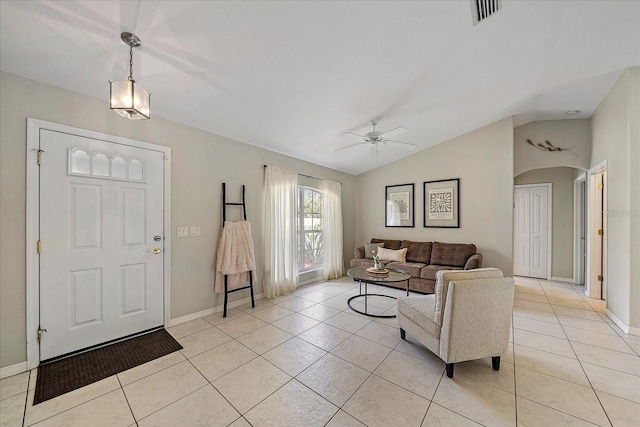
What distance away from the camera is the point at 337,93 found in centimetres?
276

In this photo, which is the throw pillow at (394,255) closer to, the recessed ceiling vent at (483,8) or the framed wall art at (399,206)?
the framed wall art at (399,206)

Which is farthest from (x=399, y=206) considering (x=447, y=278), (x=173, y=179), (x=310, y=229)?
(x=173, y=179)

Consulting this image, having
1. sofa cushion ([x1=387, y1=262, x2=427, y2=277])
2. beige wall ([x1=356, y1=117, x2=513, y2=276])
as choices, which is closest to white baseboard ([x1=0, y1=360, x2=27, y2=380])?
sofa cushion ([x1=387, y1=262, x2=427, y2=277])

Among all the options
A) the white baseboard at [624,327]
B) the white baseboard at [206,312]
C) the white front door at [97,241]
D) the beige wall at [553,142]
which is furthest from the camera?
the beige wall at [553,142]

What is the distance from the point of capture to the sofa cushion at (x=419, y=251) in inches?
189

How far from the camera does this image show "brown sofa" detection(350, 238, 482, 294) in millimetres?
4188

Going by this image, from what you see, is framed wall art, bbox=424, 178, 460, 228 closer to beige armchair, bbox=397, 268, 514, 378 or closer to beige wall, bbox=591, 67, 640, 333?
beige wall, bbox=591, 67, 640, 333

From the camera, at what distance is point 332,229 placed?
17.5 feet

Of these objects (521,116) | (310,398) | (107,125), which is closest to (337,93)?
(107,125)

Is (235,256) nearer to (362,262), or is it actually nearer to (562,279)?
(362,262)

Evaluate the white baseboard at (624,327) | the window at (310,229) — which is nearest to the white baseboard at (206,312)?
the window at (310,229)

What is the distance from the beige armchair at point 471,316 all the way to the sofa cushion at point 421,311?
0.02 metres

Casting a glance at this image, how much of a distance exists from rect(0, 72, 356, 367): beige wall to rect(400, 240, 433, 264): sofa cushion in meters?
2.46

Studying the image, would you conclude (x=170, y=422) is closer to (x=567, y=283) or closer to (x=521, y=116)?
(x=521, y=116)
